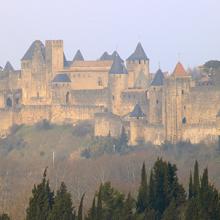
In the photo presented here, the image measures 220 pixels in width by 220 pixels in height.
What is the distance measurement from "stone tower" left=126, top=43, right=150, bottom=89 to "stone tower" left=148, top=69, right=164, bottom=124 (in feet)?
8.62

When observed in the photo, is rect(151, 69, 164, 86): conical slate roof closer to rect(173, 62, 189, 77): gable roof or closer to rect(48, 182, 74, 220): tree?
rect(173, 62, 189, 77): gable roof

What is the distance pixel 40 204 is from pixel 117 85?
38311 mm

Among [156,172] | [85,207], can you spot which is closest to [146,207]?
[156,172]

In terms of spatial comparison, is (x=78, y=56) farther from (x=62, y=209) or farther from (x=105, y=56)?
(x=62, y=209)

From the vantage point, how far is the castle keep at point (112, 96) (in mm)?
77562

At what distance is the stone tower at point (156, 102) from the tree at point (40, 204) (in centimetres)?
3325

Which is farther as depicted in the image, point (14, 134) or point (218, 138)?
point (14, 134)

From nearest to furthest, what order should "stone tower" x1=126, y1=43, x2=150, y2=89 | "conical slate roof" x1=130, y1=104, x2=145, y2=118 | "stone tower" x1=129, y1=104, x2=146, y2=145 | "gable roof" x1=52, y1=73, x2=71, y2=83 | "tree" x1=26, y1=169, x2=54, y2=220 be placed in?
"tree" x1=26, y1=169, x2=54, y2=220 → "stone tower" x1=129, y1=104, x2=146, y2=145 → "conical slate roof" x1=130, y1=104, x2=145, y2=118 → "stone tower" x1=126, y1=43, x2=150, y2=89 → "gable roof" x1=52, y1=73, x2=71, y2=83

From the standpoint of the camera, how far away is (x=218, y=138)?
249 ft

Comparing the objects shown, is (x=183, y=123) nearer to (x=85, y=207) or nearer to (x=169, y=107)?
(x=169, y=107)

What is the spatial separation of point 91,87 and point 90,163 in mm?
8987

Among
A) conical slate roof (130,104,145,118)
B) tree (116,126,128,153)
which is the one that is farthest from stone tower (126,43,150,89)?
tree (116,126,128,153)

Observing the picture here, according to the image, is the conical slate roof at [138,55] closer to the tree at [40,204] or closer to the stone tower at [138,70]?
the stone tower at [138,70]

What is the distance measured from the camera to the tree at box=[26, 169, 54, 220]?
45219 millimetres
